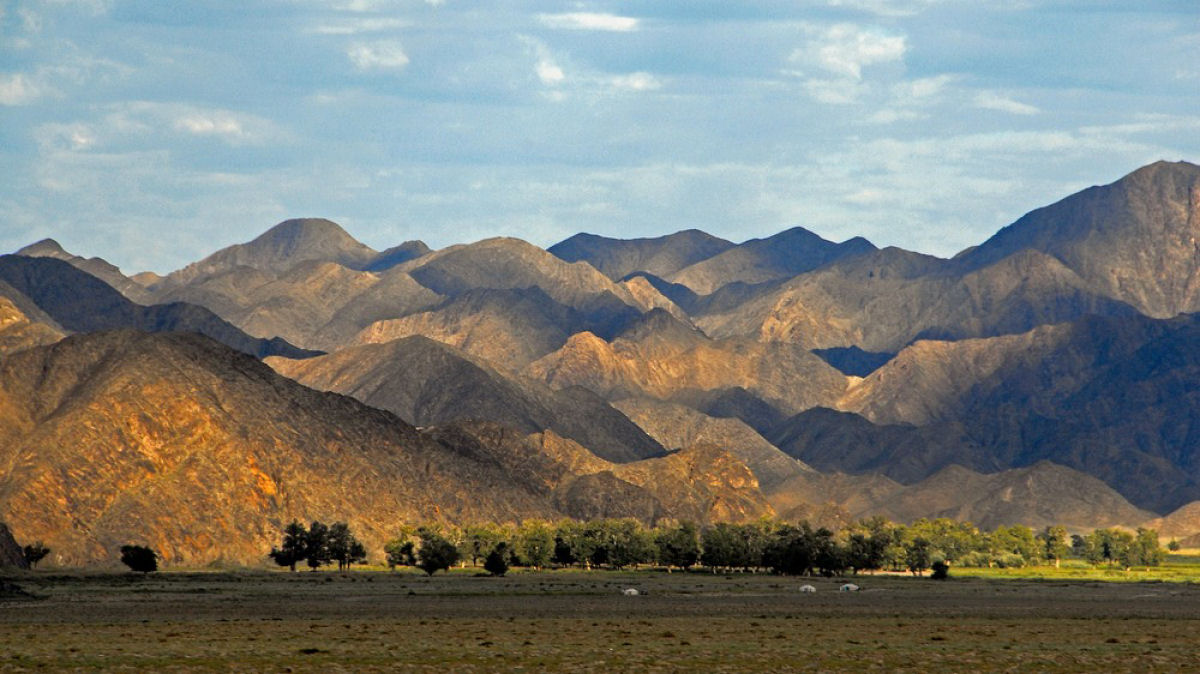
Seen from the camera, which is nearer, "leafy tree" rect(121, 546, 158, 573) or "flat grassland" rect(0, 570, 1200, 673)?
"flat grassland" rect(0, 570, 1200, 673)

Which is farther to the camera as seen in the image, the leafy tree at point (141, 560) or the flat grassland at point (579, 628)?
the leafy tree at point (141, 560)

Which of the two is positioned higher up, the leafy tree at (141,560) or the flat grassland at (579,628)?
the leafy tree at (141,560)

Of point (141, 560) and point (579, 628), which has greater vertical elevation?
point (141, 560)

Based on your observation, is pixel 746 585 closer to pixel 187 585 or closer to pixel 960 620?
pixel 187 585

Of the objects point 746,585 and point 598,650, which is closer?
point 598,650

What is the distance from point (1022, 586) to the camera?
183 metres

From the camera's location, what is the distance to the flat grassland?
207ft

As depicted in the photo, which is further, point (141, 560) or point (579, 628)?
point (141, 560)

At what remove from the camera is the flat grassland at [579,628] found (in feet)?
207

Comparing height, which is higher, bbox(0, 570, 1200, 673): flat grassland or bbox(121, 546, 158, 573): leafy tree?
bbox(121, 546, 158, 573): leafy tree

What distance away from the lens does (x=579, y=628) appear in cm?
8769

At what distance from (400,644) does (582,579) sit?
11789 cm

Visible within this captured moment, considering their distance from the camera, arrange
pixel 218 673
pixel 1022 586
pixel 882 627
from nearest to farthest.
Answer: pixel 218 673 → pixel 882 627 → pixel 1022 586

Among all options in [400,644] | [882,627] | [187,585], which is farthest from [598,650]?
[187,585]
